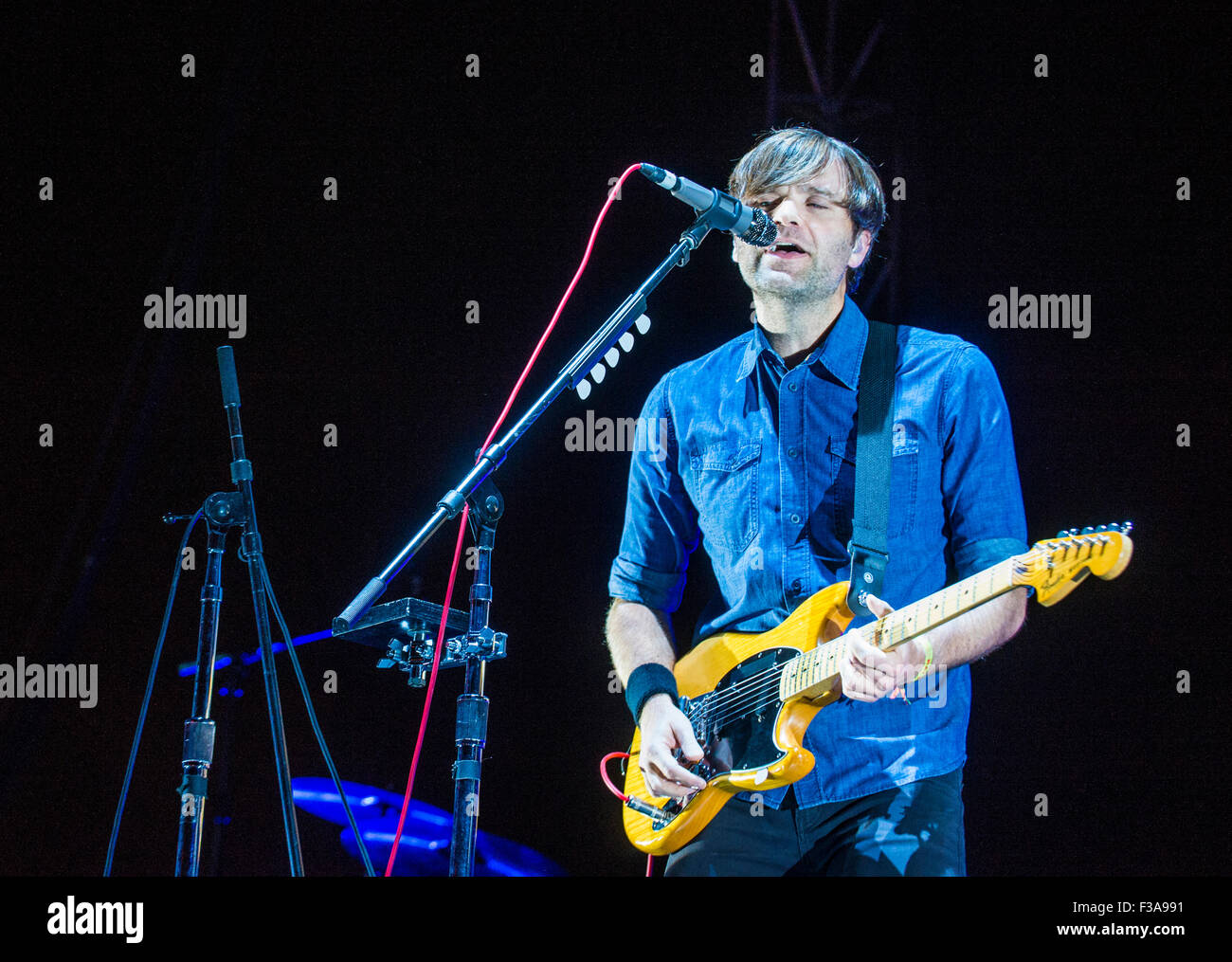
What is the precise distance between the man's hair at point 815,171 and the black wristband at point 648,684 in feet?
3.52

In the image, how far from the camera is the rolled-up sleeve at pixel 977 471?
2402 millimetres

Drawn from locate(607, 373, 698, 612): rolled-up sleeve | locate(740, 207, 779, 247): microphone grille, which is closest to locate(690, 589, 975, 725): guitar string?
locate(607, 373, 698, 612): rolled-up sleeve

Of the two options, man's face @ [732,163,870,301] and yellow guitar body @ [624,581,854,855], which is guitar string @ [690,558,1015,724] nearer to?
yellow guitar body @ [624,581,854,855]

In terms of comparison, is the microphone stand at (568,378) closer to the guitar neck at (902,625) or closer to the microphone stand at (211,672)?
the microphone stand at (211,672)

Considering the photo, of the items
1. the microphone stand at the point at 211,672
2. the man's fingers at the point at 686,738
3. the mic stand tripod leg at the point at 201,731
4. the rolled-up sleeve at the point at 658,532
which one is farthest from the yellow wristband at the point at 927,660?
the mic stand tripod leg at the point at 201,731

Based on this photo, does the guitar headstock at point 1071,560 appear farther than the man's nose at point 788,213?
No

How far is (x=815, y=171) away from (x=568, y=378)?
37.2 inches

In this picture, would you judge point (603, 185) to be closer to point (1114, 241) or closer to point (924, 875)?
point (1114, 241)

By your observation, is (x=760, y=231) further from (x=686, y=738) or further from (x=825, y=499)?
(x=686, y=738)

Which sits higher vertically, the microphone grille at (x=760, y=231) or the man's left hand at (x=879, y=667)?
the microphone grille at (x=760, y=231)

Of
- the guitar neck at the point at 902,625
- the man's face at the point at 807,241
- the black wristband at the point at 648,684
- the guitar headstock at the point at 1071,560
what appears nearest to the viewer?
the guitar headstock at the point at 1071,560

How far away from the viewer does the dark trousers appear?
2.25m

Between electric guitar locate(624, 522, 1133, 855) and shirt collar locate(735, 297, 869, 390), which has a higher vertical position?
shirt collar locate(735, 297, 869, 390)

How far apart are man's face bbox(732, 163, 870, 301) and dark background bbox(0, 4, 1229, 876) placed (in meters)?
0.26
